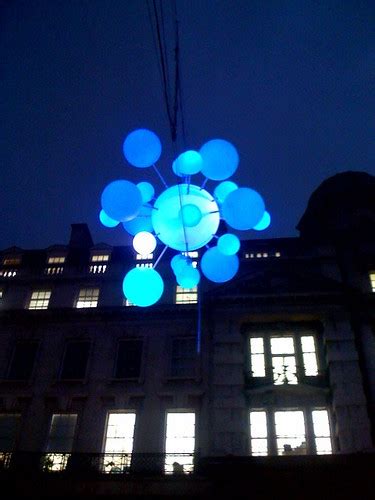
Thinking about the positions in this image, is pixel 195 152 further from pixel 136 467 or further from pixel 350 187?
pixel 350 187

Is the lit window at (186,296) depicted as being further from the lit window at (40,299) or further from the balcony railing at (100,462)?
the balcony railing at (100,462)

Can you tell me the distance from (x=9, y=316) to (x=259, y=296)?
1158cm

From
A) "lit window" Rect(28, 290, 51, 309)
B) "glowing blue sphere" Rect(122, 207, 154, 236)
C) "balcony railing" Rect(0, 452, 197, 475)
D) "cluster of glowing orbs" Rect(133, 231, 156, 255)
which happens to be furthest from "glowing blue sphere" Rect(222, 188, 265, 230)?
"lit window" Rect(28, 290, 51, 309)

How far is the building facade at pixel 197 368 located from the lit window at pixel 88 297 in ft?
0.22

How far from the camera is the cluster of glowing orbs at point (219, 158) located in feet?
23.0

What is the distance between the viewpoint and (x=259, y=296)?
65.4 ft

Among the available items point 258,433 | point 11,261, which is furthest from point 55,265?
point 258,433

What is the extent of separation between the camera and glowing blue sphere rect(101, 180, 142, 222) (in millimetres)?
6988

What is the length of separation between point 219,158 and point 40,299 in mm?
17676

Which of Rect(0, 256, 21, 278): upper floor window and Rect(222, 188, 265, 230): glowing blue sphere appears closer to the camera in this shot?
Rect(222, 188, 265, 230): glowing blue sphere

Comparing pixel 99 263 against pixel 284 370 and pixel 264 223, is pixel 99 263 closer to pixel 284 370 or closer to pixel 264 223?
pixel 284 370

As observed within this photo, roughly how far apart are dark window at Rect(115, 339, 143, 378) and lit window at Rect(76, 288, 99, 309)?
9.10 feet

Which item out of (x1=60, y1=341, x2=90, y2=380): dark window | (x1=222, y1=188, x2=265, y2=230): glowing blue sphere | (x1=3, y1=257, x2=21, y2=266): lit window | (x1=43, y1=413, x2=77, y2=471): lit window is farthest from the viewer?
(x1=3, y1=257, x2=21, y2=266): lit window

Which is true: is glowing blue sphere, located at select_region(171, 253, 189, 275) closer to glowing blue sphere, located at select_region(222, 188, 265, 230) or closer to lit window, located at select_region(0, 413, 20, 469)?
glowing blue sphere, located at select_region(222, 188, 265, 230)
